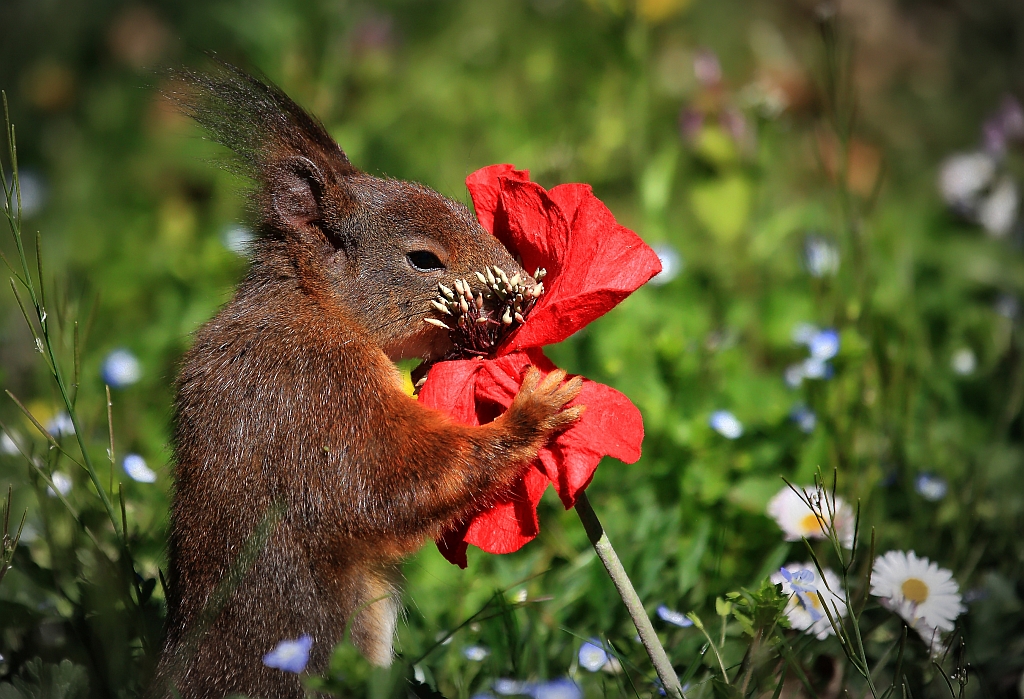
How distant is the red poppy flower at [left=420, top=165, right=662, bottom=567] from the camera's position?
74.5 inches

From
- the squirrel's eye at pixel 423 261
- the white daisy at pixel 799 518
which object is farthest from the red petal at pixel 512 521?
the white daisy at pixel 799 518

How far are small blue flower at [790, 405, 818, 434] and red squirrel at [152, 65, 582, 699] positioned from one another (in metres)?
1.45

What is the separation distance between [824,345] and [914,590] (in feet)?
3.83

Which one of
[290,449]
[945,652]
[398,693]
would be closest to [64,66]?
[290,449]

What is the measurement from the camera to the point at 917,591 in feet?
7.25

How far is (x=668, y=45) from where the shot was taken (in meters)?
6.05

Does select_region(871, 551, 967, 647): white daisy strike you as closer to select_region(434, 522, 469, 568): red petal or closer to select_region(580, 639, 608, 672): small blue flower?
select_region(580, 639, 608, 672): small blue flower

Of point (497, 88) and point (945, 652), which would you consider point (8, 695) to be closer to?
point (945, 652)

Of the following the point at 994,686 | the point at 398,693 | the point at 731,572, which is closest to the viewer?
the point at 398,693

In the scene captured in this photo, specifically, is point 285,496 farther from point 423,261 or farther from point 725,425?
point 725,425

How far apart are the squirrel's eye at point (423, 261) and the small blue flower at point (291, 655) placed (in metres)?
0.89

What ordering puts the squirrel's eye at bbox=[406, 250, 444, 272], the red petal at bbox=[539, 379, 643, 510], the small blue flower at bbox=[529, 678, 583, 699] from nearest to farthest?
the red petal at bbox=[539, 379, 643, 510] → the small blue flower at bbox=[529, 678, 583, 699] → the squirrel's eye at bbox=[406, 250, 444, 272]

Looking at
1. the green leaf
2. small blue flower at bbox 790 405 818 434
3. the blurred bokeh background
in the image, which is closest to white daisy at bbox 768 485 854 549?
the blurred bokeh background

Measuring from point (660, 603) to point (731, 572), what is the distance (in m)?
0.35
